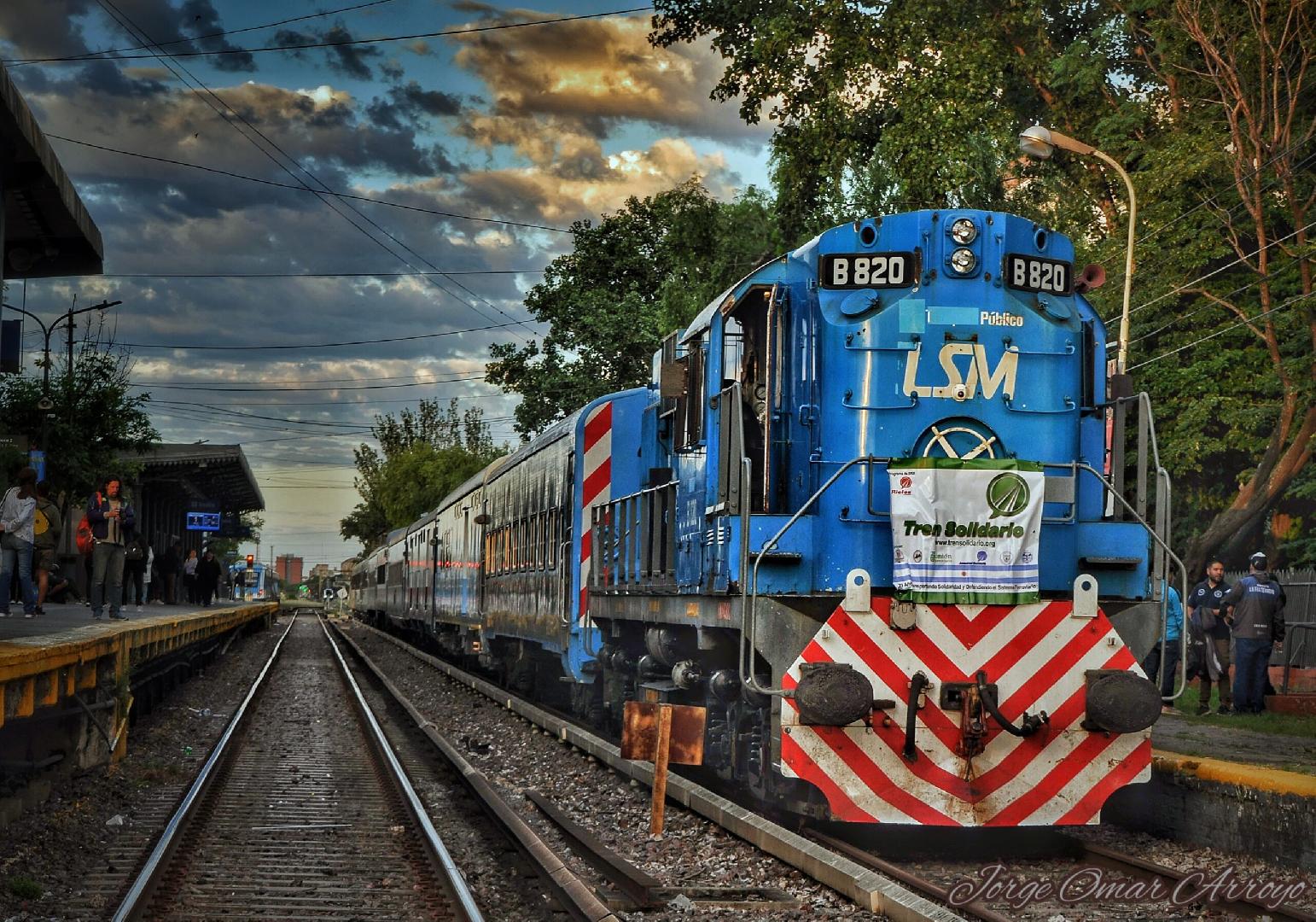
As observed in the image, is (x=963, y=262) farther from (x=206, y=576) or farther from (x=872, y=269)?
(x=206, y=576)

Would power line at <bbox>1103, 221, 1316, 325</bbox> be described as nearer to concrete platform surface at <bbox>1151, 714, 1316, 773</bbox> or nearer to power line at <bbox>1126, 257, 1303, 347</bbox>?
power line at <bbox>1126, 257, 1303, 347</bbox>

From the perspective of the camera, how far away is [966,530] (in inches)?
318

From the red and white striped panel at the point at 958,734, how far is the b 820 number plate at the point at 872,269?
1941mm

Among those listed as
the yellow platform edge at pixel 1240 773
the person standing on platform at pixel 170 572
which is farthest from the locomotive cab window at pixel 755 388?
the person standing on platform at pixel 170 572

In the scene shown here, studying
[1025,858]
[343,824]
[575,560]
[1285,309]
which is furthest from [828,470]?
[1285,309]

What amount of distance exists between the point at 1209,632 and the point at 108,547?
13.0 meters

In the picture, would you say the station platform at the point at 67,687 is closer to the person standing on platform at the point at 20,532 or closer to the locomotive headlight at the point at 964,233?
the person standing on platform at the point at 20,532

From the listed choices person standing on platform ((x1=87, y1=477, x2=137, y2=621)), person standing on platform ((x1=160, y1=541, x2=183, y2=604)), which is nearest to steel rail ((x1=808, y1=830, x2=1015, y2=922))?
person standing on platform ((x1=87, y1=477, x2=137, y2=621))

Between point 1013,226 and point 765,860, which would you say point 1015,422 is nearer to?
point 1013,226

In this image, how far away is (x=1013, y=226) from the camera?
8.95 m

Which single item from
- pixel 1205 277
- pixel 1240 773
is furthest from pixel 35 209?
pixel 1205 277

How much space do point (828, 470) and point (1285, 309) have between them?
16209 millimetres

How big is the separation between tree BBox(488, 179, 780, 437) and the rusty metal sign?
76.2 feet

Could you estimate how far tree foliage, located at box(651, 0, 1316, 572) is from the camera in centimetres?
2267
